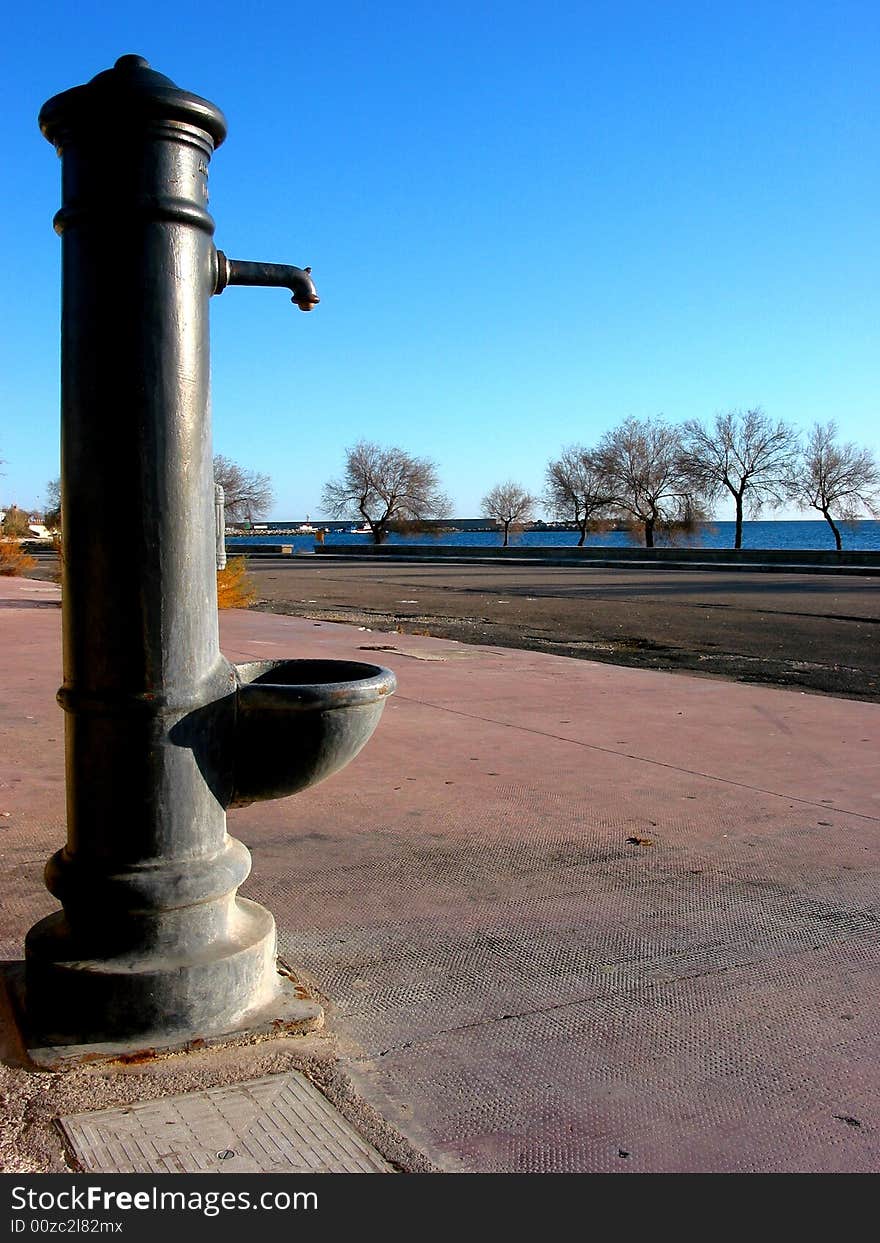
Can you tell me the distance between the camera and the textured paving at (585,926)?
2383 mm

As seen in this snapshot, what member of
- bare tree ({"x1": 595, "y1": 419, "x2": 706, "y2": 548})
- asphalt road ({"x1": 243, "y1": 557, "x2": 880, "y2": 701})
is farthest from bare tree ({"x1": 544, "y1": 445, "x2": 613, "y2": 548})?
asphalt road ({"x1": 243, "y1": 557, "x2": 880, "y2": 701})

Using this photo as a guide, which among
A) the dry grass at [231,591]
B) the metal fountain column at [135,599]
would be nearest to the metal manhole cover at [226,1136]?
the metal fountain column at [135,599]

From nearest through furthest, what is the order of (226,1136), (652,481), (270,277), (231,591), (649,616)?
(226,1136), (270,277), (231,591), (649,616), (652,481)

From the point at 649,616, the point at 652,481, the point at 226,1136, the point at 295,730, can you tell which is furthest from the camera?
the point at 652,481

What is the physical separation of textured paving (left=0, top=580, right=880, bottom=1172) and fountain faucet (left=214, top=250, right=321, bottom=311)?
1.95 m

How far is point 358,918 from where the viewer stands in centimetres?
358

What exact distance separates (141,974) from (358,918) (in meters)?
1.08

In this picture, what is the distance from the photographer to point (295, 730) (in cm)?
279

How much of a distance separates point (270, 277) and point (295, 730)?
1.27m

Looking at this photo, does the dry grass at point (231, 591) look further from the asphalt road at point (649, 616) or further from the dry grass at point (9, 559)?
the dry grass at point (9, 559)

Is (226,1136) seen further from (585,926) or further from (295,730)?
(585,926)

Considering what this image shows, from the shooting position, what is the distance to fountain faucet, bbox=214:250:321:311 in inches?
114

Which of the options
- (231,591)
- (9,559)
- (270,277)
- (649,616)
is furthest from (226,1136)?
(9,559)

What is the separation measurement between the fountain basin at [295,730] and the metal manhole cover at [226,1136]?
0.77 m
